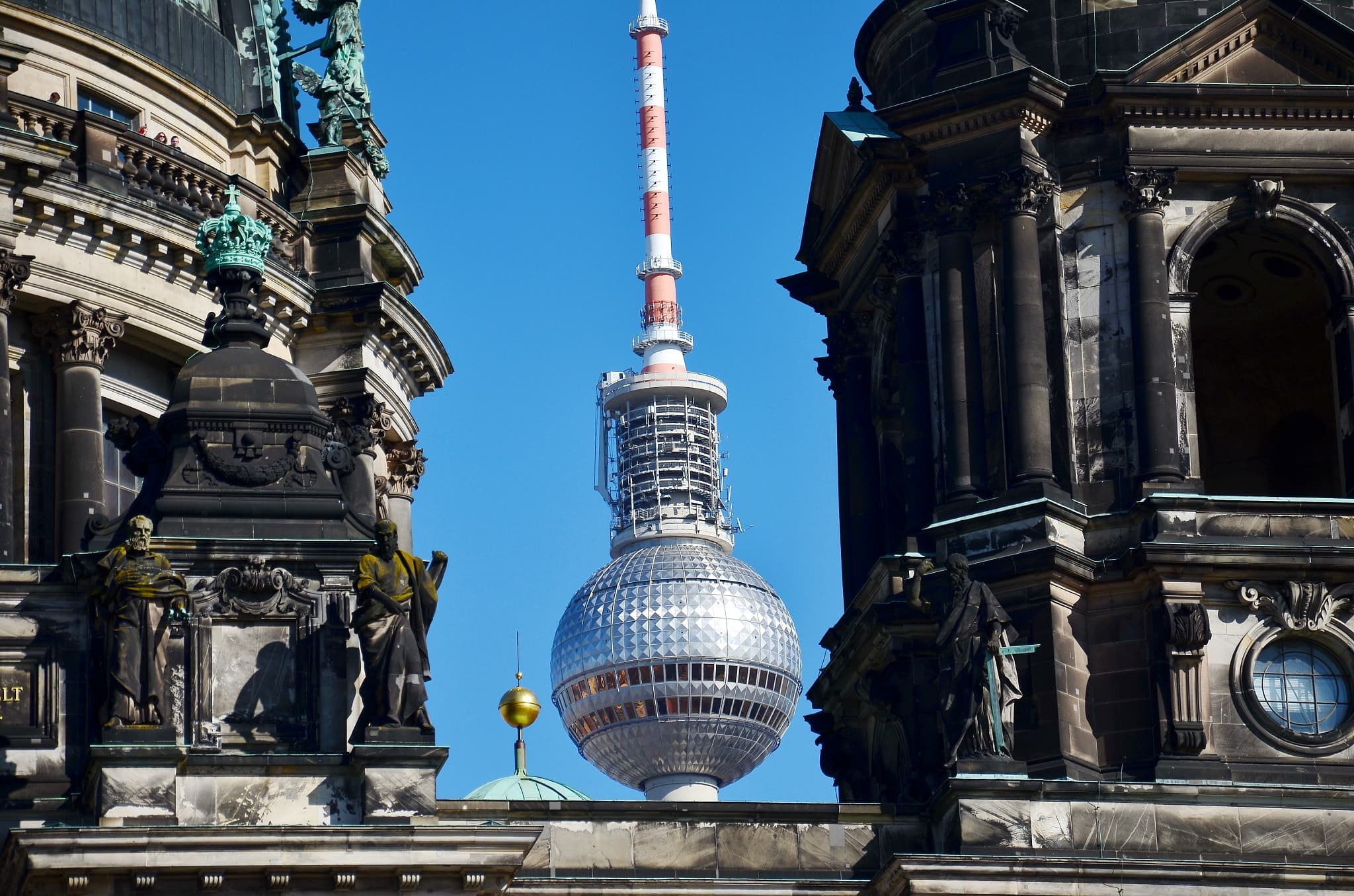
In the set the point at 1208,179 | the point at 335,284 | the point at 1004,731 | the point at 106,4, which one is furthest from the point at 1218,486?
the point at 106,4

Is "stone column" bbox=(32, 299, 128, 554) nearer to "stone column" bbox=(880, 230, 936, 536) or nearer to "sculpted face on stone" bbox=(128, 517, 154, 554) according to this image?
"sculpted face on stone" bbox=(128, 517, 154, 554)

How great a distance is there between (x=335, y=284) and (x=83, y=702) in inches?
752

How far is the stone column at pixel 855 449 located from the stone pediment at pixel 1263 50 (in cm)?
651

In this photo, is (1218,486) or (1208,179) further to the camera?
(1218,486)

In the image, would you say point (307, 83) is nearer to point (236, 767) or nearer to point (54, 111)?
point (54, 111)

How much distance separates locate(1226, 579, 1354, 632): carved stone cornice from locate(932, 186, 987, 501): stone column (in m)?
3.87

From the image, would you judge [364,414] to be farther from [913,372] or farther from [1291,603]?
[1291,603]

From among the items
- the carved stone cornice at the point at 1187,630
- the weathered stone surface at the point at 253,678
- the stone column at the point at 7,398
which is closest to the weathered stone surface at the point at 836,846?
the carved stone cornice at the point at 1187,630

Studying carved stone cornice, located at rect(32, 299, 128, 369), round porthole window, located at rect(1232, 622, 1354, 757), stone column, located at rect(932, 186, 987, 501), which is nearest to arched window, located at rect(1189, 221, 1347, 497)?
stone column, located at rect(932, 186, 987, 501)

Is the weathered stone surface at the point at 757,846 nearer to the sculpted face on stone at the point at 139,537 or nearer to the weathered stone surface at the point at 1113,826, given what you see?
the weathered stone surface at the point at 1113,826

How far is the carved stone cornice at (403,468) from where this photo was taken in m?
65.9

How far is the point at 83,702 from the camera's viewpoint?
4672 centimetres

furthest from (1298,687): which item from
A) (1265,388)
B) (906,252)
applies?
(1265,388)

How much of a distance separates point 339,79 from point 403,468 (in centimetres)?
695
